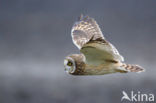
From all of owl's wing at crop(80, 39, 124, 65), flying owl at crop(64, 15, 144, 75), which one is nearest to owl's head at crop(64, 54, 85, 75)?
flying owl at crop(64, 15, 144, 75)

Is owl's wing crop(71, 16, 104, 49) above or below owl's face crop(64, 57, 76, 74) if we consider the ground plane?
above

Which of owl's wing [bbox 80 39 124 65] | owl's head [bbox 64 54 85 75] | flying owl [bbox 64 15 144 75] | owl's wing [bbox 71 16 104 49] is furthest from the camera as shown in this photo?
owl's wing [bbox 71 16 104 49]

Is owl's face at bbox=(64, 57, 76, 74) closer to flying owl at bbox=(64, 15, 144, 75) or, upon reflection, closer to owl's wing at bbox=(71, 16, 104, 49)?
flying owl at bbox=(64, 15, 144, 75)

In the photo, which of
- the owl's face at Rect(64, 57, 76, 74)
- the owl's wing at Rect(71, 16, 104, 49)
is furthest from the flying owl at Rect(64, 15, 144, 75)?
the owl's wing at Rect(71, 16, 104, 49)

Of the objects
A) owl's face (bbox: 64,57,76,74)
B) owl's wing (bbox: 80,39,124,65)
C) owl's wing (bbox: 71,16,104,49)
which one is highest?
owl's wing (bbox: 71,16,104,49)

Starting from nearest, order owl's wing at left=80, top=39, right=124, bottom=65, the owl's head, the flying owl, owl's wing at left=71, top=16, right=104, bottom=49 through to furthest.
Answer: owl's wing at left=80, top=39, right=124, bottom=65, the flying owl, the owl's head, owl's wing at left=71, top=16, right=104, bottom=49

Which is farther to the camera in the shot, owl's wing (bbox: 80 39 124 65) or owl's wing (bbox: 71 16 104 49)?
owl's wing (bbox: 71 16 104 49)

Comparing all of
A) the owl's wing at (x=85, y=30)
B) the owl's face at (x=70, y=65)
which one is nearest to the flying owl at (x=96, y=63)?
the owl's face at (x=70, y=65)

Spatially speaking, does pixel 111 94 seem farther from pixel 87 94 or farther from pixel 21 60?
pixel 21 60
